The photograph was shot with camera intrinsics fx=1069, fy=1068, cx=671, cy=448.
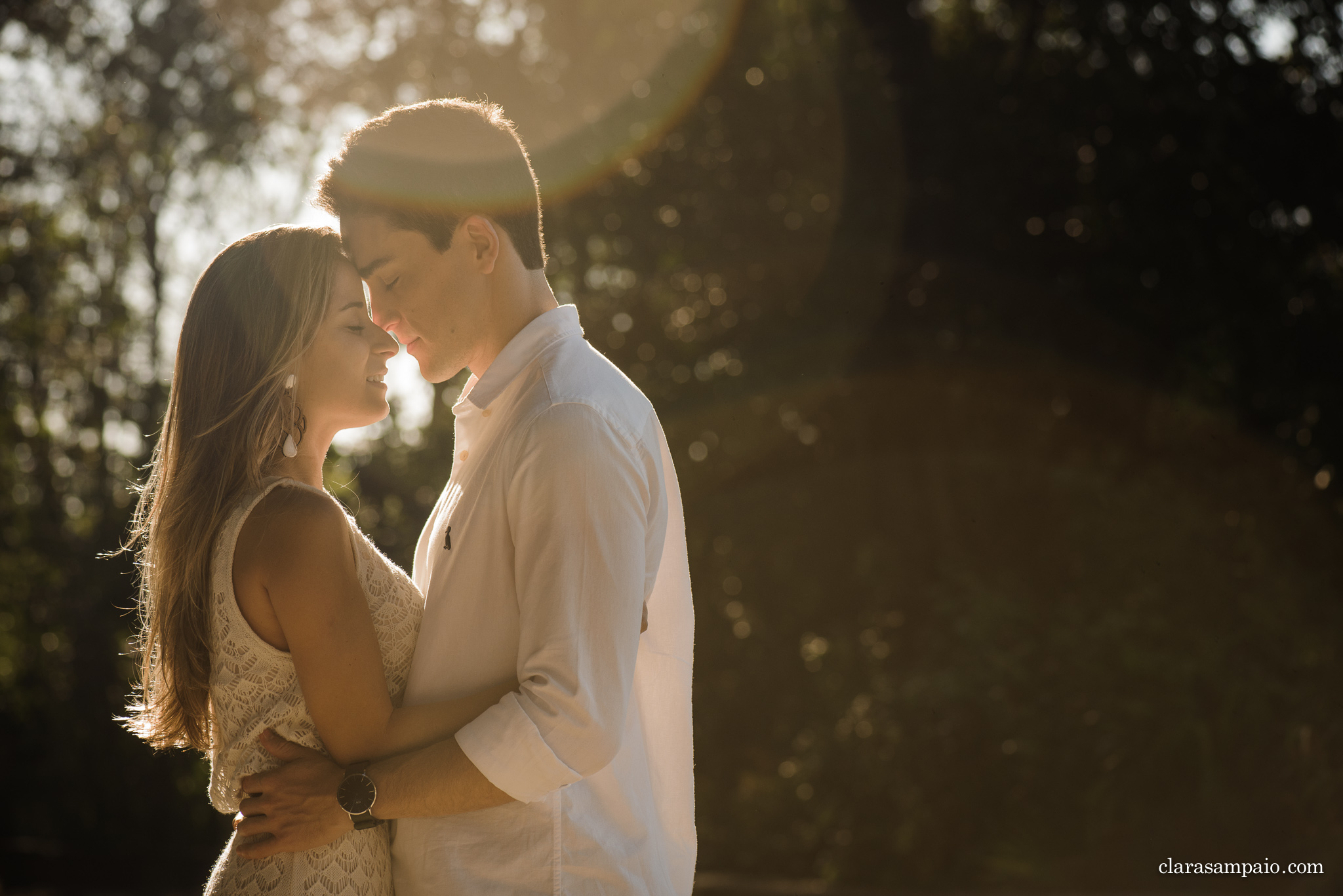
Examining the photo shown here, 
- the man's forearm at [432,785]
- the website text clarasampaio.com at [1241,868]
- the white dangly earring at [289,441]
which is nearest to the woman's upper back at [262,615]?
the white dangly earring at [289,441]

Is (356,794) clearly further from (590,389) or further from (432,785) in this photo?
(590,389)

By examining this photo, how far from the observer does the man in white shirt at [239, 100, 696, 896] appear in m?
1.75

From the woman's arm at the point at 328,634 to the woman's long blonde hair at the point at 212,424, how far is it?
0.52ft

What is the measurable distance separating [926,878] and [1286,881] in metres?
2.10

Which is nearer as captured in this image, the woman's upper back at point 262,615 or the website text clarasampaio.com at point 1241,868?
the woman's upper back at point 262,615

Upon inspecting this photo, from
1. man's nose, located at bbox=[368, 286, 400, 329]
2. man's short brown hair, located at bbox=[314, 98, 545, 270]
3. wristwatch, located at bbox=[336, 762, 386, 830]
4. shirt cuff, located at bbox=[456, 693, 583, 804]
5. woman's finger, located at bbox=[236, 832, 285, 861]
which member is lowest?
woman's finger, located at bbox=[236, 832, 285, 861]

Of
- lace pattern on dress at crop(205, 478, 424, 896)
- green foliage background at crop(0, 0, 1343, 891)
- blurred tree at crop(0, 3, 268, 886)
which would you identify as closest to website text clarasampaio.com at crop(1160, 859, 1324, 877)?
green foliage background at crop(0, 0, 1343, 891)

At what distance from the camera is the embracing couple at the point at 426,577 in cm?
177

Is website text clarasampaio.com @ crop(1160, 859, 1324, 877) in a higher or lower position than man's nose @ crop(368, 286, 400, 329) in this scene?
lower

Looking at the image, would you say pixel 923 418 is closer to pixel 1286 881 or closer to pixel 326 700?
pixel 1286 881

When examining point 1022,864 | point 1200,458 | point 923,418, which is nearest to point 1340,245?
point 1200,458

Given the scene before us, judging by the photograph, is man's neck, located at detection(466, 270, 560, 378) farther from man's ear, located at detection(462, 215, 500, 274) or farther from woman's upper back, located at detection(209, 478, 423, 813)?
woman's upper back, located at detection(209, 478, 423, 813)

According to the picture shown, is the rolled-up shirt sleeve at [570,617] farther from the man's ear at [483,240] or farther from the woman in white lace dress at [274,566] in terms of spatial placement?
the man's ear at [483,240]

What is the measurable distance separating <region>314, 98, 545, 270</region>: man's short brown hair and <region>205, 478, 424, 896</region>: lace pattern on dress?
59cm
